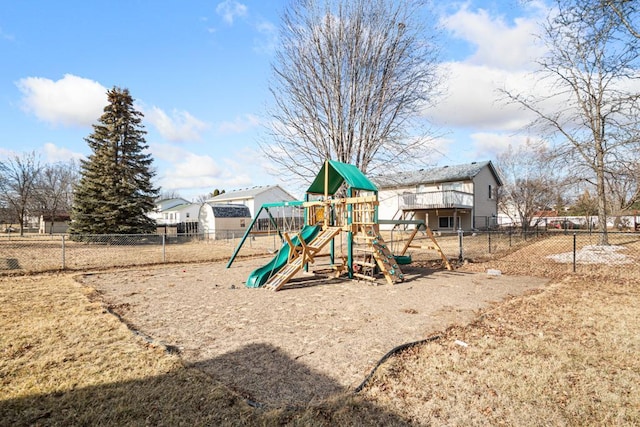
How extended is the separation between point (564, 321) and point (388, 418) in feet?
14.2

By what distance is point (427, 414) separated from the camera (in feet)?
9.76

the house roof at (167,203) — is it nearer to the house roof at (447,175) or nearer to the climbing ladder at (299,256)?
the house roof at (447,175)

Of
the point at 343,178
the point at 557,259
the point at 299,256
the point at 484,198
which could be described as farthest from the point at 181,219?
the point at 557,259

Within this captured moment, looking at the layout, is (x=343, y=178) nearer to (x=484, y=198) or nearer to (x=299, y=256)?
(x=299, y=256)

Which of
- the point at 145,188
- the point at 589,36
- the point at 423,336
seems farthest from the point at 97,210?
the point at 589,36

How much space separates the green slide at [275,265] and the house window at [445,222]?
21.2 metres

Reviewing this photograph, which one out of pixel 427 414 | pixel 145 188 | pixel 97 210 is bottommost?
pixel 427 414

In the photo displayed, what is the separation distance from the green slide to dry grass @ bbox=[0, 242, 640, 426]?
3.78m

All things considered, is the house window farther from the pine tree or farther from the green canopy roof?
the pine tree

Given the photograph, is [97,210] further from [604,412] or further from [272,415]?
[604,412]

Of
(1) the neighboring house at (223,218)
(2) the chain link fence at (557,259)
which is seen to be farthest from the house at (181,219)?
(2) the chain link fence at (557,259)

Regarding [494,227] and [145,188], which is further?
[494,227]

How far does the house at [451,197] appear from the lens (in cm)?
2606

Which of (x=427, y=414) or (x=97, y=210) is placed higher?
(x=97, y=210)
